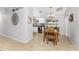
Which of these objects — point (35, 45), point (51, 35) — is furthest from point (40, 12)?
point (35, 45)

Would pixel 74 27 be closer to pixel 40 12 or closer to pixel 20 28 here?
pixel 40 12

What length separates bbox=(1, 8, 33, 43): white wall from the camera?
1.69m

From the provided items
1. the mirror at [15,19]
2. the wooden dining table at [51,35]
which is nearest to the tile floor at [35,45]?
the wooden dining table at [51,35]

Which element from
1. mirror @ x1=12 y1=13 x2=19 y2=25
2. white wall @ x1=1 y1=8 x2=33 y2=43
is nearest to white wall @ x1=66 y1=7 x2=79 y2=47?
white wall @ x1=1 y1=8 x2=33 y2=43

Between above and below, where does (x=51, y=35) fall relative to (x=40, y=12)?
below

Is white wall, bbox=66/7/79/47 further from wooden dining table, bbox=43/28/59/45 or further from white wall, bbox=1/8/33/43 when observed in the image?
white wall, bbox=1/8/33/43

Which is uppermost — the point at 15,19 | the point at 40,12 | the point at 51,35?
the point at 40,12

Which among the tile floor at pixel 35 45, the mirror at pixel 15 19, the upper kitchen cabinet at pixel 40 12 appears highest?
the upper kitchen cabinet at pixel 40 12

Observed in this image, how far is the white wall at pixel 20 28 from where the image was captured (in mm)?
1687

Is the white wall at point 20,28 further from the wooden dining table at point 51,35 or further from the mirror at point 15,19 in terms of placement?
the wooden dining table at point 51,35

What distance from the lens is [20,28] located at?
5.62 ft
